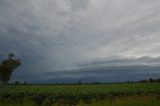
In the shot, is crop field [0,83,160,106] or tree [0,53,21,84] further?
tree [0,53,21,84]

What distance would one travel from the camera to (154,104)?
67.2 ft

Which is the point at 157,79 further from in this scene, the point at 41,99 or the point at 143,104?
the point at 143,104

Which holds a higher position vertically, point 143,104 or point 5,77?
point 5,77

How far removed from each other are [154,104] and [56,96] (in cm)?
1836

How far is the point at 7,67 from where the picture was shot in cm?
9725

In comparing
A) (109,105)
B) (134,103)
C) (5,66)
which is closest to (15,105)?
(109,105)

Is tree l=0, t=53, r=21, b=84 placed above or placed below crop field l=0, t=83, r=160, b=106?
above

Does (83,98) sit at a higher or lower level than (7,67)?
lower

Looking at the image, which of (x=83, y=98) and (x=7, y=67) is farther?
(x=7, y=67)

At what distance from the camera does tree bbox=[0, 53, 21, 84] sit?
97.4 meters

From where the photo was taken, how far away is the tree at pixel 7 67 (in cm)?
9738

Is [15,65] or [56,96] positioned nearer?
[56,96]

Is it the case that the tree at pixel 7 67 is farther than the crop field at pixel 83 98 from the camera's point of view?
Yes

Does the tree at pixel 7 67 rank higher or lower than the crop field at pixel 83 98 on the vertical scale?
higher
